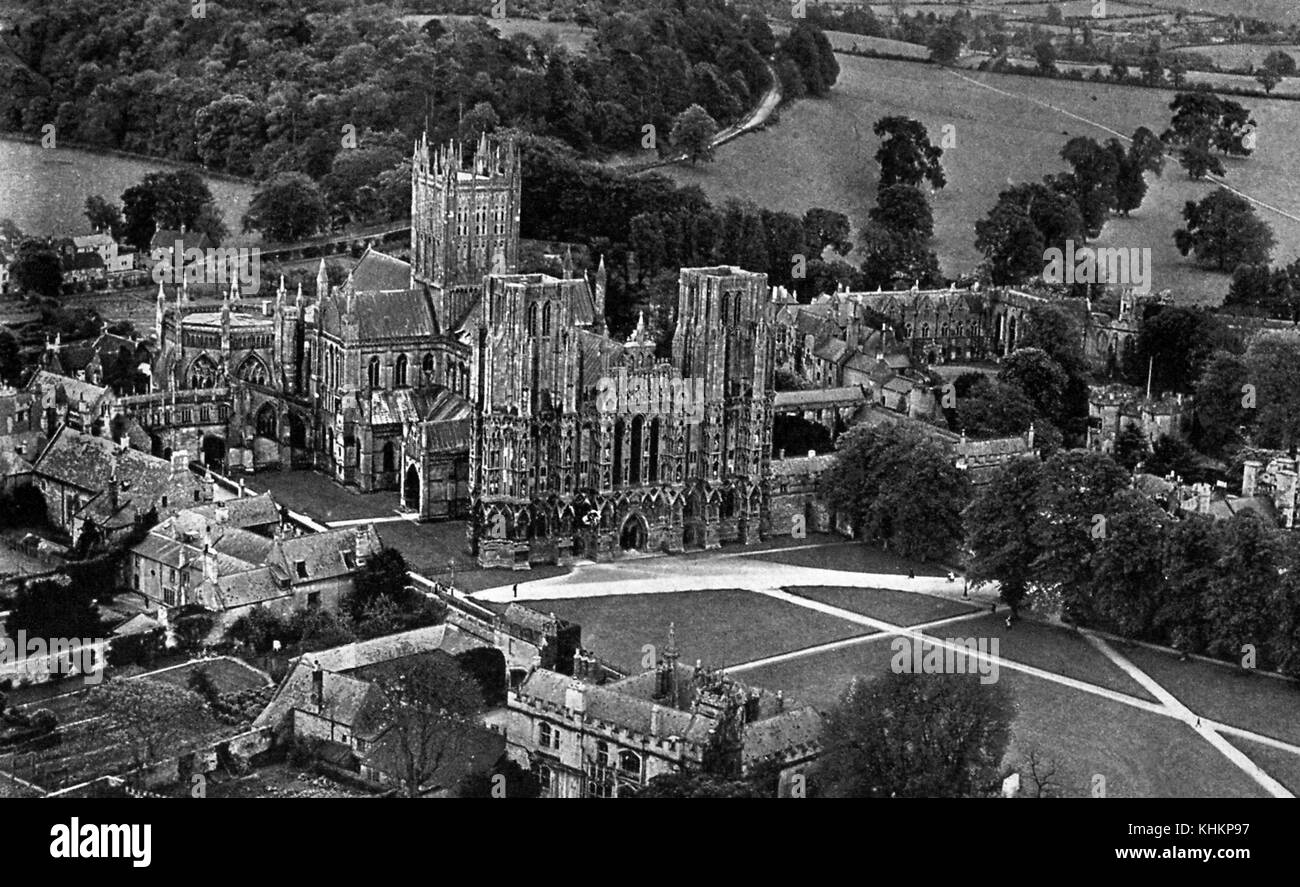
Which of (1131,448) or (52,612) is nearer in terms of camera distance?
(52,612)

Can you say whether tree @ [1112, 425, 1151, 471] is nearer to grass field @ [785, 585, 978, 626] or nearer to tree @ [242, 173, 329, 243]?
grass field @ [785, 585, 978, 626]

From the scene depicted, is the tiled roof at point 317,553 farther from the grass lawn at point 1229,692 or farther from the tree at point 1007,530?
the grass lawn at point 1229,692

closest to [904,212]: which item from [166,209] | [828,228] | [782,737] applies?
[828,228]

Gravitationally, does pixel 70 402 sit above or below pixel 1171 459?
above

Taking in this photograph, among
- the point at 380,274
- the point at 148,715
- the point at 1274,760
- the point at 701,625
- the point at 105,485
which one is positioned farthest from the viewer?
the point at 380,274

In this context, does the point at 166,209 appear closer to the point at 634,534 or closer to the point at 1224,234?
the point at 634,534

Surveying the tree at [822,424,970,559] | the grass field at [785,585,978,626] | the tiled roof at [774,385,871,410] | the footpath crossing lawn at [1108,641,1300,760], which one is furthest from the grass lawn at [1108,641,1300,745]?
the tiled roof at [774,385,871,410]

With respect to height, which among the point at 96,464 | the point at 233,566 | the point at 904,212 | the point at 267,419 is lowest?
the point at 233,566

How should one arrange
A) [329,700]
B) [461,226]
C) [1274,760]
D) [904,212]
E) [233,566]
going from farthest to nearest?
[904,212], [461,226], [233,566], [1274,760], [329,700]
